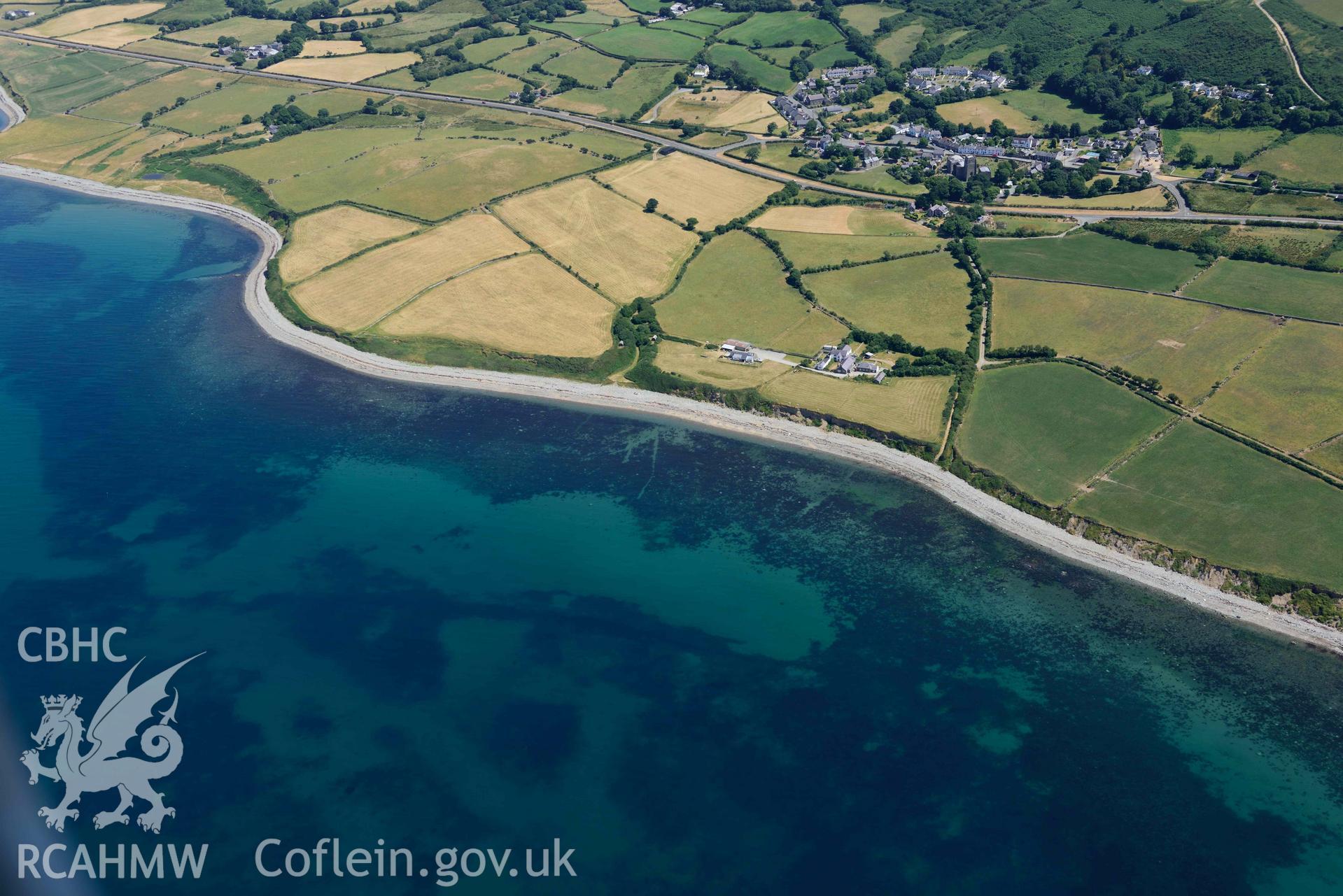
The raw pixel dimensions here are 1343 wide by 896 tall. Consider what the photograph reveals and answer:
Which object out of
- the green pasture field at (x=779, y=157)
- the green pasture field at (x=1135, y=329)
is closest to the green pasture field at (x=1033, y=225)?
the green pasture field at (x=1135, y=329)

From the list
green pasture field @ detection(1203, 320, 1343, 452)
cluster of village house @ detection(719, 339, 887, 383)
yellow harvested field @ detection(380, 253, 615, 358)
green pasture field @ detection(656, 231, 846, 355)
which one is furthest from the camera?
yellow harvested field @ detection(380, 253, 615, 358)

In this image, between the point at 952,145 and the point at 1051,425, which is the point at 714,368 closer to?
→ the point at 1051,425

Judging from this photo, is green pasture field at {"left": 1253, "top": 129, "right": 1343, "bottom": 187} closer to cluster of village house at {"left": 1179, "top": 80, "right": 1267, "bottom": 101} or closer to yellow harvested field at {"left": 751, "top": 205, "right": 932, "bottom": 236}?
cluster of village house at {"left": 1179, "top": 80, "right": 1267, "bottom": 101}

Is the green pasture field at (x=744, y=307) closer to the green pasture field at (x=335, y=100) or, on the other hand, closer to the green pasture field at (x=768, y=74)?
the green pasture field at (x=768, y=74)

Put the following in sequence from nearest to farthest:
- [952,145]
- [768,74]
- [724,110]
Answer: [952,145] → [724,110] → [768,74]

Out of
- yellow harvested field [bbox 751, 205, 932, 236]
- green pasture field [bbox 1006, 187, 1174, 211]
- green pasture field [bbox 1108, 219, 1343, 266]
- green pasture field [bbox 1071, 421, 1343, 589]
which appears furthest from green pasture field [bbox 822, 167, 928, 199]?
green pasture field [bbox 1071, 421, 1343, 589]

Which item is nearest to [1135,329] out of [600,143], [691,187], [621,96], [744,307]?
[744,307]
